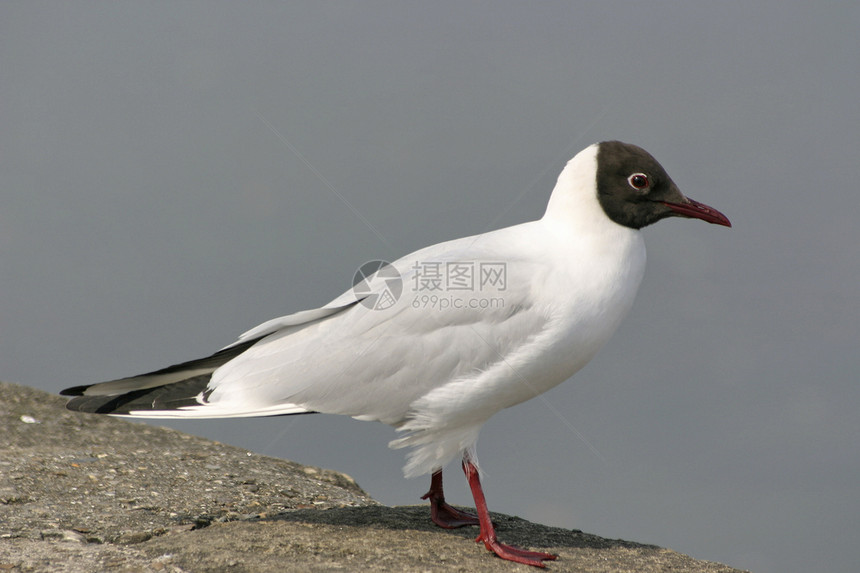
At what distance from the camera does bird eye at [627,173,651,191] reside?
6094mm

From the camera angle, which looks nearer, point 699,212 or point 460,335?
point 460,335

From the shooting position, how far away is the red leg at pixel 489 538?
5.92 m

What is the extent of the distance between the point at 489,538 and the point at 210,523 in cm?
225

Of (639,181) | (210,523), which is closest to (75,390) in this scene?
(210,523)

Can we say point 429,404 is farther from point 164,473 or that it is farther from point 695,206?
point 164,473

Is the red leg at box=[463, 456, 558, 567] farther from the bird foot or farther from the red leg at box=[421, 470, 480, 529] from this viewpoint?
the red leg at box=[421, 470, 480, 529]

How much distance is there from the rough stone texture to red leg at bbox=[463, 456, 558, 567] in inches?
3.1

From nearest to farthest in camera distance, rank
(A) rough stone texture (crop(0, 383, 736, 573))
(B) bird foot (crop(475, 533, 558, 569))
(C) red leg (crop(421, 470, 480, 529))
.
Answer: (A) rough stone texture (crop(0, 383, 736, 573))
(B) bird foot (crop(475, 533, 558, 569))
(C) red leg (crop(421, 470, 480, 529))

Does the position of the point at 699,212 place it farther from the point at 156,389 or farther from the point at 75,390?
the point at 75,390

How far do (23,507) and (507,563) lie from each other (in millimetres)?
3938

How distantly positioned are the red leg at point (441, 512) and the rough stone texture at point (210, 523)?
103mm

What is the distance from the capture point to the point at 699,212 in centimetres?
631

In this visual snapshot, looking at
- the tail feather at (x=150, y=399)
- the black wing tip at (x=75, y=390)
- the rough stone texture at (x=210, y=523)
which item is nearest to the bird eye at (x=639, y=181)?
the rough stone texture at (x=210, y=523)

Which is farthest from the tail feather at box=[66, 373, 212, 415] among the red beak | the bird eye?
the red beak
